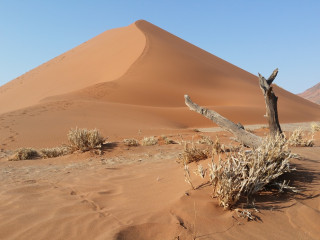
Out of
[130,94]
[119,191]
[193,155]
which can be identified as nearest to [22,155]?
[119,191]

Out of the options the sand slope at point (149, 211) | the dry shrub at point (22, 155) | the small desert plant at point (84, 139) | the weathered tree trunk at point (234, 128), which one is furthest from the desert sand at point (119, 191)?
the weathered tree trunk at point (234, 128)

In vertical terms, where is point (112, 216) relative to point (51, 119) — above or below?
below

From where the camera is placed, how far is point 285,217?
295 centimetres

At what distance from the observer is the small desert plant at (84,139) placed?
8.27 m

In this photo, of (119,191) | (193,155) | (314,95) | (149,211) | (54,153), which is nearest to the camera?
(149,211)

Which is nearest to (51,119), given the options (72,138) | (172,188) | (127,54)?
(72,138)

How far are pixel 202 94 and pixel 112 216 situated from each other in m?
27.5

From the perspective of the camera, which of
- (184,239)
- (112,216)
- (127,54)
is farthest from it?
(127,54)

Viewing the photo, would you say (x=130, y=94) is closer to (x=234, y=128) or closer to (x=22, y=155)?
(x=22, y=155)

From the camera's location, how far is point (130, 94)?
25.9 meters

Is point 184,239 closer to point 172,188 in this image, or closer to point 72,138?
point 172,188

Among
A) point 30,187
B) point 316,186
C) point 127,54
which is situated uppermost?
point 127,54

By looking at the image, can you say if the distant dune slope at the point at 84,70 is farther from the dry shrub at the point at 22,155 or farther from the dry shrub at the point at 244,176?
the dry shrub at the point at 244,176

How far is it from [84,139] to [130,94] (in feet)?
58.2
